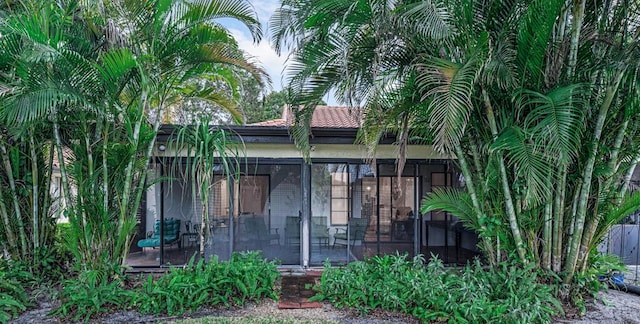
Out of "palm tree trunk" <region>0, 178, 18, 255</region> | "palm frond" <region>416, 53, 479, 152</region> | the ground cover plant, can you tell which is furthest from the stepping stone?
"palm tree trunk" <region>0, 178, 18, 255</region>

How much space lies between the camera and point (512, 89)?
14.2ft

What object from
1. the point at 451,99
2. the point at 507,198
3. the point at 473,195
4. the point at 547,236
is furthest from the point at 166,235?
the point at 547,236

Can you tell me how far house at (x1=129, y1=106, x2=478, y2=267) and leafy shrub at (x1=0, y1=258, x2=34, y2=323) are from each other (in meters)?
2.25

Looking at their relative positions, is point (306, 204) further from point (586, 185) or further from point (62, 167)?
point (586, 185)

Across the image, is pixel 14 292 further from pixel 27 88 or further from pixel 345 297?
pixel 345 297

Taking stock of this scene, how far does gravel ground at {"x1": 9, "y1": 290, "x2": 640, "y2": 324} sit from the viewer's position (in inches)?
168

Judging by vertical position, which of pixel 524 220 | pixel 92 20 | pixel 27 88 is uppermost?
pixel 92 20

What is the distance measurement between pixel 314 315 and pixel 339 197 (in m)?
3.19

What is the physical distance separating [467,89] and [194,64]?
150 inches

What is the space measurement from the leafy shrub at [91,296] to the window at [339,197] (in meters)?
4.05

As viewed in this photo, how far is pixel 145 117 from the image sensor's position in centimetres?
502

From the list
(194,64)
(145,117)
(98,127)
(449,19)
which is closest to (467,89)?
(449,19)

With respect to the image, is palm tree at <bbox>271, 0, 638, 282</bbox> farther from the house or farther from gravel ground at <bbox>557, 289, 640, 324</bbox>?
the house

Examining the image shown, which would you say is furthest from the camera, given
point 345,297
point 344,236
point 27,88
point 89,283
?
point 344,236
